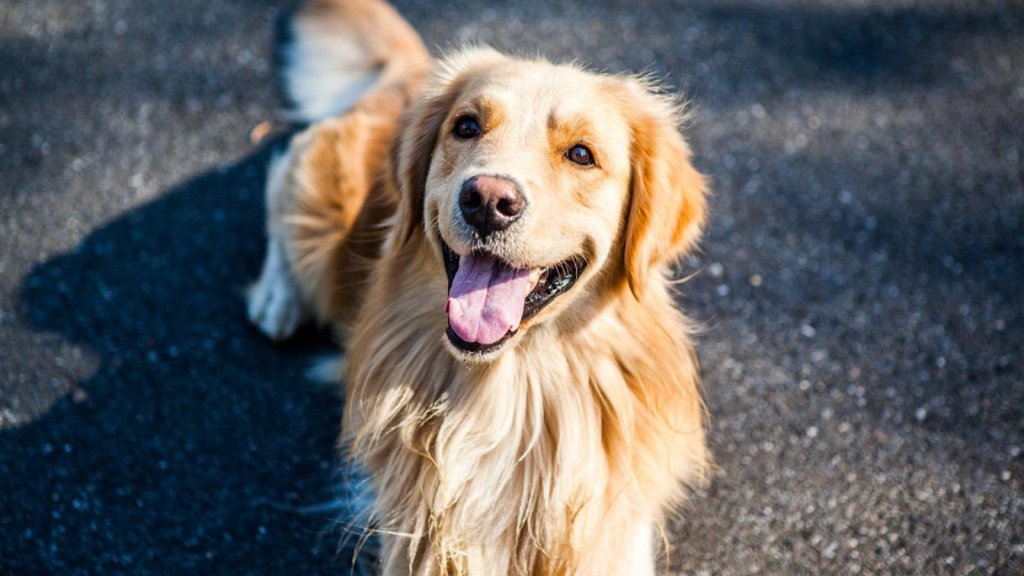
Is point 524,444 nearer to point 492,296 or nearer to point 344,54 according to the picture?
point 492,296

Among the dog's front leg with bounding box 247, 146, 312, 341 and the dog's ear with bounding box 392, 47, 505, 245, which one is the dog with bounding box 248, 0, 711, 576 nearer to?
the dog's ear with bounding box 392, 47, 505, 245

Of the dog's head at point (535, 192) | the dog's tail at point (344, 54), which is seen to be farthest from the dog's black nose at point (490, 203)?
the dog's tail at point (344, 54)

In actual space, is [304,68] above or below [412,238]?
below

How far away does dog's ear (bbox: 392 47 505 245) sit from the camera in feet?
9.23

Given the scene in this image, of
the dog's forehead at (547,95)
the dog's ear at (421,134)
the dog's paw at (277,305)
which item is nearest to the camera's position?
the dog's forehead at (547,95)

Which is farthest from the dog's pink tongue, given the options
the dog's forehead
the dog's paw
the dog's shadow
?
the dog's paw

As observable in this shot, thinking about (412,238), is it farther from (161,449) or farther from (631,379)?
(161,449)

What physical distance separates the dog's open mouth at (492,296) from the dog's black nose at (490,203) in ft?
0.47

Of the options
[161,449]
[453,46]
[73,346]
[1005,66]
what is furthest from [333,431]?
[1005,66]

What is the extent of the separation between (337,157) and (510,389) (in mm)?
1517

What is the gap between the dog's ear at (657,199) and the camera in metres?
2.69

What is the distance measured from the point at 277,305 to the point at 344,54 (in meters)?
1.52

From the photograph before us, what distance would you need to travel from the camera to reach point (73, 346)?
3584 millimetres

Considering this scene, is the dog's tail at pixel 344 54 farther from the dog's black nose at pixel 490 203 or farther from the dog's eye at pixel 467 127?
the dog's black nose at pixel 490 203
